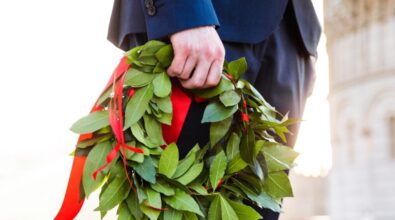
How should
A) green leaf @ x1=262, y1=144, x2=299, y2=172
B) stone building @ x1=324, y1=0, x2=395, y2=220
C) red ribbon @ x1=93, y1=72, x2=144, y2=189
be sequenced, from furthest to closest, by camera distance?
stone building @ x1=324, y1=0, x2=395, y2=220 → green leaf @ x1=262, y1=144, x2=299, y2=172 → red ribbon @ x1=93, y1=72, x2=144, y2=189

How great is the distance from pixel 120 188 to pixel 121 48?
1.08 ft

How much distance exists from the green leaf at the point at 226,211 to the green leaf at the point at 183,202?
0.11ft

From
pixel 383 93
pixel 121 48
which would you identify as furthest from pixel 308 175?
pixel 121 48

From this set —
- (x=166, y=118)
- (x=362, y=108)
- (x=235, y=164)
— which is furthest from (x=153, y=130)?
(x=362, y=108)

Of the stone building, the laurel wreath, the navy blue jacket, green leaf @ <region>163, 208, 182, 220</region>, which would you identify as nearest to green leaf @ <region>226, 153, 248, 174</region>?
the laurel wreath

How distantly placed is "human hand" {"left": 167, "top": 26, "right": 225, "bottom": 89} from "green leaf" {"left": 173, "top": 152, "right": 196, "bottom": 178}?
103 mm

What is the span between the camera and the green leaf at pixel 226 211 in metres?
0.92

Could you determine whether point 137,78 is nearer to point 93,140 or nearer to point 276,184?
point 93,140

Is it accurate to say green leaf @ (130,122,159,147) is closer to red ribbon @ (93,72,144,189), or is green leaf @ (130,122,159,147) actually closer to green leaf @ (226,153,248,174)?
red ribbon @ (93,72,144,189)

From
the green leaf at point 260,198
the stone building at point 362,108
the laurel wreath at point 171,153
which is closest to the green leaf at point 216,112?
the laurel wreath at point 171,153

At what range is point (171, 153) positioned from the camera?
919 mm

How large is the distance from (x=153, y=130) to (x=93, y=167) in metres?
0.10

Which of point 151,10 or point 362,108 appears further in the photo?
point 362,108

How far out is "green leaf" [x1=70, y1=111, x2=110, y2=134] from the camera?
897 millimetres
